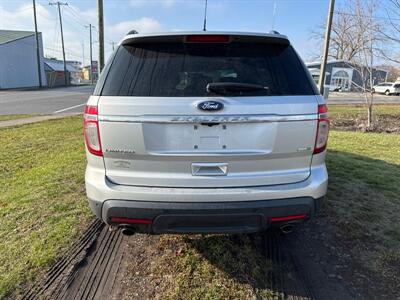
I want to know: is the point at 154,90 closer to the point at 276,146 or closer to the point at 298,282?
the point at 276,146

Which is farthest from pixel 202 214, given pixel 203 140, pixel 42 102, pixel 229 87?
pixel 42 102

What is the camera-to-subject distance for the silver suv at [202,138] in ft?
7.22

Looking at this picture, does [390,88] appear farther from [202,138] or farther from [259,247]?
[202,138]

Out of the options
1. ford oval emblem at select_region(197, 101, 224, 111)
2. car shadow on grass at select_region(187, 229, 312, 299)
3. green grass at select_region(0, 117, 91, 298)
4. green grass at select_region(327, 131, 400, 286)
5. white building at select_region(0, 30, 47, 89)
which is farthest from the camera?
white building at select_region(0, 30, 47, 89)

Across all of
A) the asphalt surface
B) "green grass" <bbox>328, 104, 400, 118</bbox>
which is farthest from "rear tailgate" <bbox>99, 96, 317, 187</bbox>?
"green grass" <bbox>328, 104, 400, 118</bbox>

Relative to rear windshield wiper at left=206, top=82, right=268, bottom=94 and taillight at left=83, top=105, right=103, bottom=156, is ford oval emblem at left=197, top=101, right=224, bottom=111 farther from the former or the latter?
taillight at left=83, top=105, right=103, bottom=156

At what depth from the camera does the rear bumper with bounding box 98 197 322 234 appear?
2.24 metres

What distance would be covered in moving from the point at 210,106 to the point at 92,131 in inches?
34.7

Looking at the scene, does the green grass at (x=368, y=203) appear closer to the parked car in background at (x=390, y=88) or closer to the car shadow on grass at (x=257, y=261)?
the car shadow on grass at (x=257, y=261)

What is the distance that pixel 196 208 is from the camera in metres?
2.23

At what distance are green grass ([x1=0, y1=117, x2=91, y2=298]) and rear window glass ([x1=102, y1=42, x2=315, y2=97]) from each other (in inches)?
67.2

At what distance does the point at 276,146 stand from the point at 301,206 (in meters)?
0.50

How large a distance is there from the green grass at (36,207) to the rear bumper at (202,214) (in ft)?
3.43

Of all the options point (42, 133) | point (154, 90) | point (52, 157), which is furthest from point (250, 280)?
point (42, 133)
